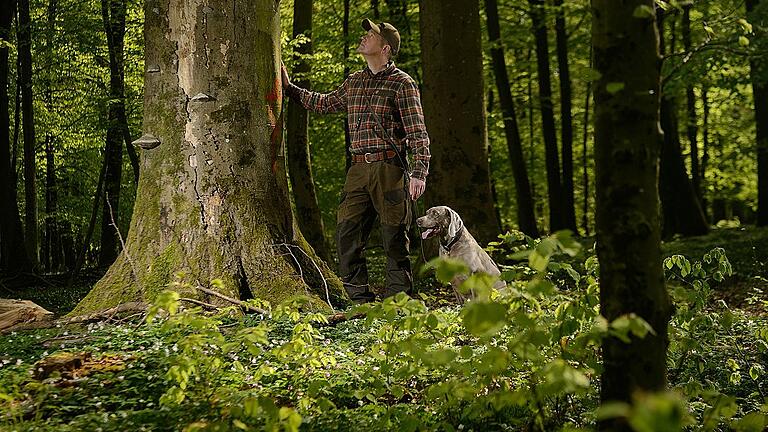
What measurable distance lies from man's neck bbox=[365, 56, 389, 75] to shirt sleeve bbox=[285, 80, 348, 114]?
0.46 metres

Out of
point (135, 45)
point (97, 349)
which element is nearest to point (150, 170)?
point (97, 349)

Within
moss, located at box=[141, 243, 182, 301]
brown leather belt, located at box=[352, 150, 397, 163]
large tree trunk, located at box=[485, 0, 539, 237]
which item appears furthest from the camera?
large tree trunk, located at box=[485, 0, 539, 237]

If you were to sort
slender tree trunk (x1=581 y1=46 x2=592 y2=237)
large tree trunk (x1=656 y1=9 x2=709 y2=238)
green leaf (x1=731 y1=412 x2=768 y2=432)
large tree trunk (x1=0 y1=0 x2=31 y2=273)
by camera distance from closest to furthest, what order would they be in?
1. green leaf (x1=731 y1=412 x2=768 y2=432)
2. large tree trunk (x1=0 y1=0 x2=31 y2=273)
3. large tree trunk (x1=656 y1=9 x2=709 y2=238)
4. slender tree trunk (x1=581 y1=46 x2=592 y2=237)

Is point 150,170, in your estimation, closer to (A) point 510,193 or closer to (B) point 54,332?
(B) point 54,332

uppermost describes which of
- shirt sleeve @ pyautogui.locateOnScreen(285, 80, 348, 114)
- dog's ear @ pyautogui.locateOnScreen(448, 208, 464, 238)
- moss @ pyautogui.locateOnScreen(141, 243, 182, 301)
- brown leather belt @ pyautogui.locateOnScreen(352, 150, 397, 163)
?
shirt sleeve @ pyautogui.locateOnScreen(285, 80, 348, 114)

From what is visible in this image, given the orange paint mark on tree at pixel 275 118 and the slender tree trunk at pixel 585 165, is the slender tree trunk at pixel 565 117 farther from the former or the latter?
the orange paint mark on tree at pixel 275 118

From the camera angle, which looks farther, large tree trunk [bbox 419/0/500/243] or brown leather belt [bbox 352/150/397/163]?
large tree trunk [bbox 419/0/500/243]

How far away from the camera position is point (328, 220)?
79.8 ft

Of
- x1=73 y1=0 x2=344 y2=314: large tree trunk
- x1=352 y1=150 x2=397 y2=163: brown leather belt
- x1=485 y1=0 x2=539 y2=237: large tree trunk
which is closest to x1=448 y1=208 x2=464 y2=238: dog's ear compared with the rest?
x1=352 y1=150 x2=397 y2=163: brown leather belt

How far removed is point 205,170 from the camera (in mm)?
6113

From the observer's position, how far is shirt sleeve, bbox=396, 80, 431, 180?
701 centimetres

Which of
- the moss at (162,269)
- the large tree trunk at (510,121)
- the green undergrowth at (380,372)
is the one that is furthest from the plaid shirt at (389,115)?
the large tree trunk at (510,121)

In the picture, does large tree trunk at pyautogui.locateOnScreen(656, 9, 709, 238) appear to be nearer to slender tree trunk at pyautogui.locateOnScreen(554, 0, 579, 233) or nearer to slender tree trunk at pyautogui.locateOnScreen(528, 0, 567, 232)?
slender tree trunk at pyautogui.locateOnScreen(554, 0, 579, 233)

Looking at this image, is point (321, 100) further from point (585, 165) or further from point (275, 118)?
point (585, 165)
